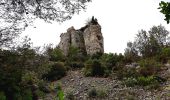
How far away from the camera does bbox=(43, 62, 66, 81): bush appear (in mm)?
23361

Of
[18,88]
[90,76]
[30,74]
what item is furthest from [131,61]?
[18,88]

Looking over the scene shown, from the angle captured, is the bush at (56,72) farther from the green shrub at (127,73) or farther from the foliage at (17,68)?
the foliage at (17,68)

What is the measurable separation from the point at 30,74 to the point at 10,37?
1587 mm

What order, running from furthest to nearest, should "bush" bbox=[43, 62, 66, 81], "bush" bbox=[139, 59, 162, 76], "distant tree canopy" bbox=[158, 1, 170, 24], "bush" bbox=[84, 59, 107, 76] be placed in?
"bush" bbox=[43, 62, 66, 81], "bush" bbox=[84, 59, 107, 76], "bush" bbox=[139, 59, 162, 76], "distant tree canopy" bbox=[158, 1, 170, 24]

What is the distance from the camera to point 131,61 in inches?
1010

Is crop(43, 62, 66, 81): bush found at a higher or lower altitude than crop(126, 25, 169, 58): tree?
lower

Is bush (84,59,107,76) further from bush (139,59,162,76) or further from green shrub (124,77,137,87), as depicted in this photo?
green shrub (124,77,137,87)

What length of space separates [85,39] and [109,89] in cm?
1556

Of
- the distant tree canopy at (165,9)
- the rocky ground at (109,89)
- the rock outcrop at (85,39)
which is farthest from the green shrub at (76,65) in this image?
the distant tree canopy at (165,9)

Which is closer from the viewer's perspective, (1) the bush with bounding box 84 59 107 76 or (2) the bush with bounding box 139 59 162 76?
(2) the bush with bounding box 139 59 162 76

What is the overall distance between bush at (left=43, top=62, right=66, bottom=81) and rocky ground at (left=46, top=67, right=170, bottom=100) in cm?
87

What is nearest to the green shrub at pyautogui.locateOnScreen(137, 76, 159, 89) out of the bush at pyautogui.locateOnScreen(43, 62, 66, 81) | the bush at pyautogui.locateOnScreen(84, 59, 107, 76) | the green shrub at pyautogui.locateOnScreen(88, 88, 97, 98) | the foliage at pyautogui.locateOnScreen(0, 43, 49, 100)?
the green shrub at pyautogui.locateOnScreen(88, 88, 97, 98)

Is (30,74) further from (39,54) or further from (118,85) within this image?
(118,85)

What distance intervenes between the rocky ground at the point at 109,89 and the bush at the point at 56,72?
2.86ft
